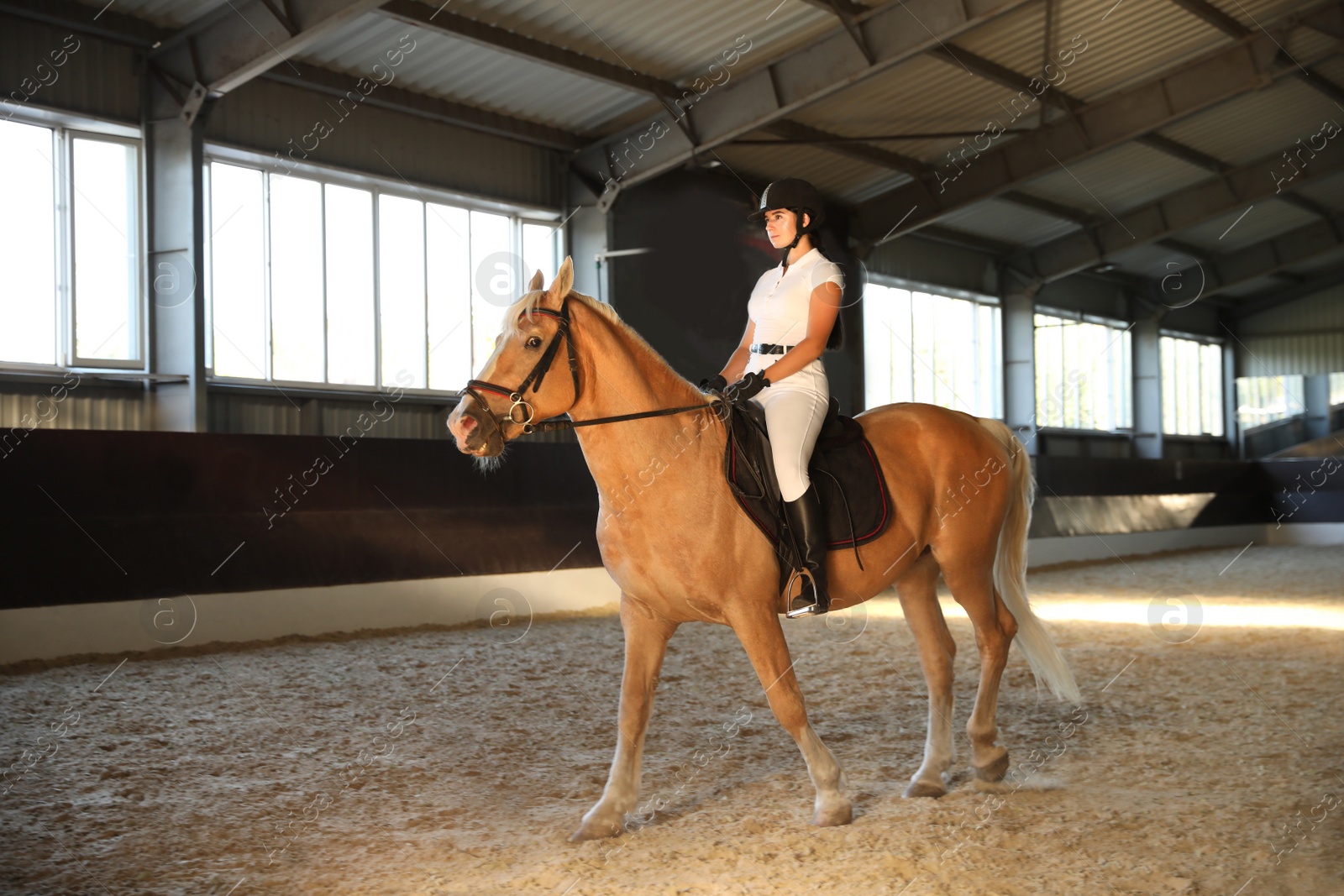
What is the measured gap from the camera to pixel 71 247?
339 inches

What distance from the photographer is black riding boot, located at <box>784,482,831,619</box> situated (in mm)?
3479

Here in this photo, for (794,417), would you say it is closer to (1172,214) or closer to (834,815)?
(834,815)

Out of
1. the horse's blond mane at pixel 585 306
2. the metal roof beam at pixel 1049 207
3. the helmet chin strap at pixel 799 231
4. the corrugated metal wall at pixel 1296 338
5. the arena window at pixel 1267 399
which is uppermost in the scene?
the metal roof beam at pixel 1049 207

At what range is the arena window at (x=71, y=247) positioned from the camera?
835 cm

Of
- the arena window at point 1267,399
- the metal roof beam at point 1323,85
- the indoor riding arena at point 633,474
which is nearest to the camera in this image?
the indoor riding arena at point 633,474

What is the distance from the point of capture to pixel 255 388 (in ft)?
32.0

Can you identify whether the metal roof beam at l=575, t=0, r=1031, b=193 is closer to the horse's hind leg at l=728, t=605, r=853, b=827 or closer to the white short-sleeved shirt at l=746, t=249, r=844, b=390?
the white short-sleeved shirt at l=746, t=249, r=844, b=390

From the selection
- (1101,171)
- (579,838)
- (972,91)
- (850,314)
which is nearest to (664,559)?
(579,838)

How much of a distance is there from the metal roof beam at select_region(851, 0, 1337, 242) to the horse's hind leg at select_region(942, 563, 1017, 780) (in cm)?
1150

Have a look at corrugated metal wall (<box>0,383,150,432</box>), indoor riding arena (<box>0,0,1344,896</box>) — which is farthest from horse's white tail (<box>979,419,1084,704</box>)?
Answer: corrugated metal wall (<box>0,383,150,432</box>)

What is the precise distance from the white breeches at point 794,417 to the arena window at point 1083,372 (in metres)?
17.4

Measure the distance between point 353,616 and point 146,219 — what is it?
12.3 feet

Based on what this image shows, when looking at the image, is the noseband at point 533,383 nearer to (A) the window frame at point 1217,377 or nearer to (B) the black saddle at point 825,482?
(B) the black saddle at point 825,482

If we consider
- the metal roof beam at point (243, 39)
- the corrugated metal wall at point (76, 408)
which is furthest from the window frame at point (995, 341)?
the corrugated metal wall at point (76, 408)
